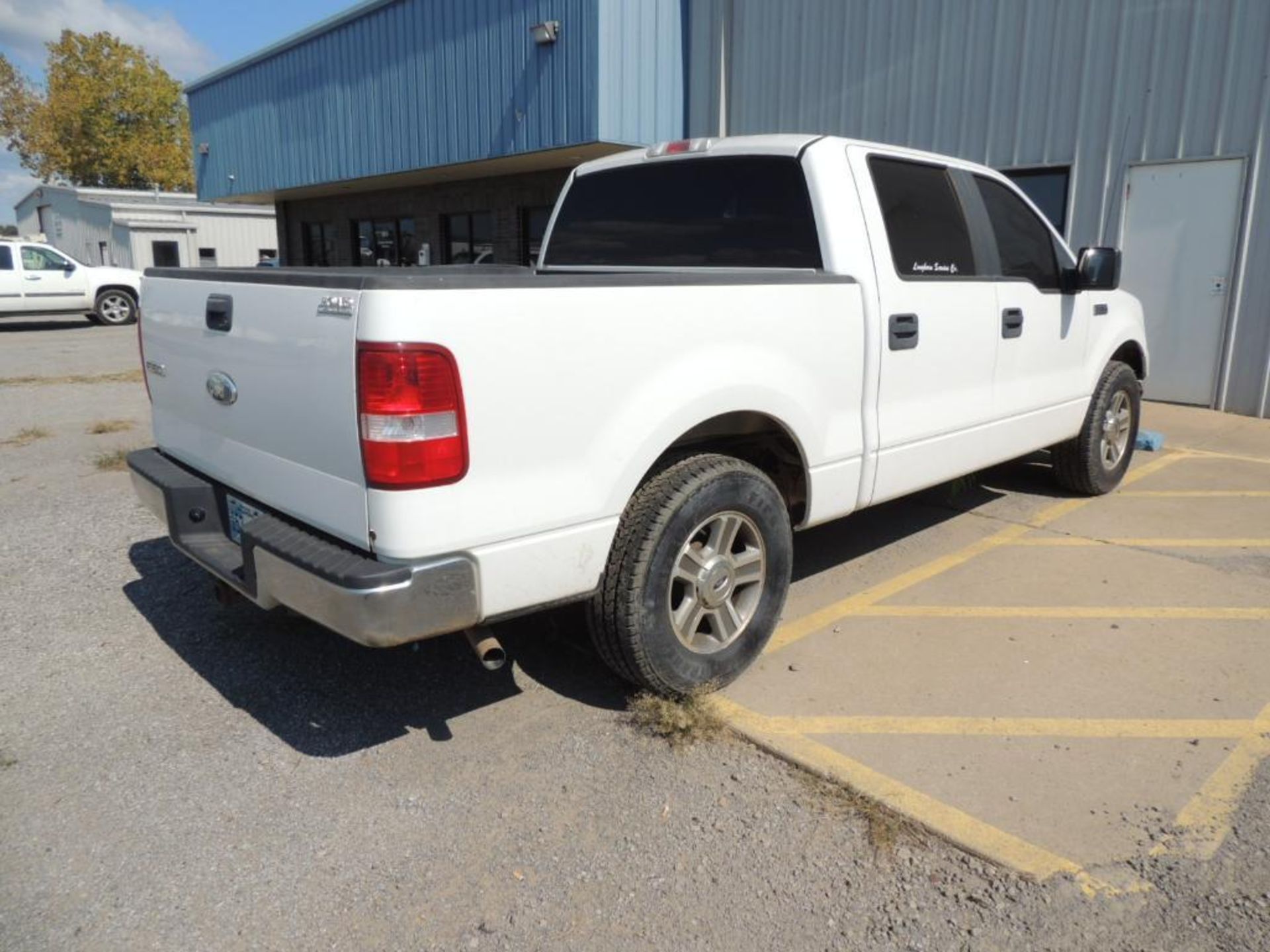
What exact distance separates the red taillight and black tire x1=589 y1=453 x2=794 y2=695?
75 cm

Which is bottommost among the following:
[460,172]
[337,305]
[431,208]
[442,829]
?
[442,829]

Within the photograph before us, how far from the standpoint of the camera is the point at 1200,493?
6.52 metres

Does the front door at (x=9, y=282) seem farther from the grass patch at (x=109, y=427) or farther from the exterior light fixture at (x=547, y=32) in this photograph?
the grass patch at (x=109, y=427)

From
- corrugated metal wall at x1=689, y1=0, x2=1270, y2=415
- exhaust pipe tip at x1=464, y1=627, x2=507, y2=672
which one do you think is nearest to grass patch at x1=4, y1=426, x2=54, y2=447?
exhaust pipe tip at x1=464, y1=627, x2=507, y2=672

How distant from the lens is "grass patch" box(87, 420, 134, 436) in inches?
342

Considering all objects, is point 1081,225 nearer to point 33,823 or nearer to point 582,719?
point 582,719

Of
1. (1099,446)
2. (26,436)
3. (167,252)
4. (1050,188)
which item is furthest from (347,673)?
(167,252)

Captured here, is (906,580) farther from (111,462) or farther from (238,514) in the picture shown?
(111,462)

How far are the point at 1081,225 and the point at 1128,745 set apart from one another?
27.7 ft

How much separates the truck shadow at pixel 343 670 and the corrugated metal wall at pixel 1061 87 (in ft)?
23.8

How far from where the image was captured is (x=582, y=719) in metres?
3.43

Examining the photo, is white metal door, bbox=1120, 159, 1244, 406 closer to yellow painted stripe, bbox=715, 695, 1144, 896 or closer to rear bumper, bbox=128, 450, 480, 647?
yellow painted stripe, bbox=715, 695, 1144, 896

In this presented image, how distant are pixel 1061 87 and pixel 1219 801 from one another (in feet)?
30.2

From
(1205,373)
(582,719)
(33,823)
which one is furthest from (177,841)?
(1205,373)
